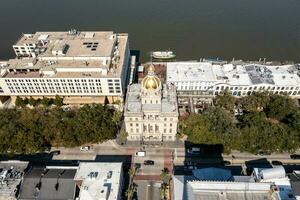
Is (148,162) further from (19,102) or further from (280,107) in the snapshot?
(19,102)

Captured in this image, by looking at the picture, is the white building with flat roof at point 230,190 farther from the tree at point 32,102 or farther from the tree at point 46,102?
the tree at point 32,102

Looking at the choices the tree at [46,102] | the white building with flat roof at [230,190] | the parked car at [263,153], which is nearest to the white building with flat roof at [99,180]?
the white building with flat roof at [230,190]

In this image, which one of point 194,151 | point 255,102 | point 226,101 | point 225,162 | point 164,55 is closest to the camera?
point 225,162

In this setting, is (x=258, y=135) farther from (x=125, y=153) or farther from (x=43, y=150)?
(x=43, y=150)

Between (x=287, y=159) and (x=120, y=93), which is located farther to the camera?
(x=120, y=93)

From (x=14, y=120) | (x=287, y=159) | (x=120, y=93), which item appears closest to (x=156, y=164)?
(x=120, y=93)

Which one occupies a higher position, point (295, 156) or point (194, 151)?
point (194, 151)

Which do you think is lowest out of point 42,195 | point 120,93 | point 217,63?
point 42,195

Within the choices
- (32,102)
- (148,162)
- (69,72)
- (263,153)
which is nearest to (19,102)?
(32,102)
